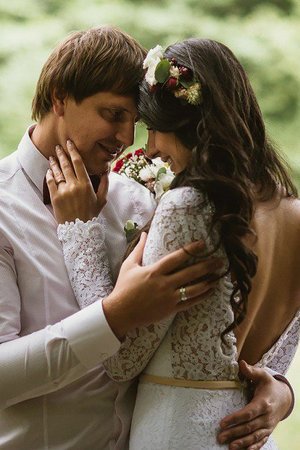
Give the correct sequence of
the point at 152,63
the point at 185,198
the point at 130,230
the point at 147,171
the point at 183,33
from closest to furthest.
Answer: the point at 185,198, the point at 152,63, the point at 130,230, the point at 147,171, the point at 183,33

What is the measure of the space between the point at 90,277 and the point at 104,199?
266mm

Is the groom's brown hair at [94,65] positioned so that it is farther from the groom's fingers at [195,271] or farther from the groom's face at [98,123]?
the groom's fingers at [195,271]

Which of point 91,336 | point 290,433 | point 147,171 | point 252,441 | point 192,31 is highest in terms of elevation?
point 147,171

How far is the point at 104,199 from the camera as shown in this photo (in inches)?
96.2

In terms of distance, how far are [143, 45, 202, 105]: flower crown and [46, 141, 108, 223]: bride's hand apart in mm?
294

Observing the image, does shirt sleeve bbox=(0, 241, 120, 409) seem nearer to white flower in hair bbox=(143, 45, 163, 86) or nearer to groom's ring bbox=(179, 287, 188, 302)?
groom's ring bbox=(179, 287, 188, 302)

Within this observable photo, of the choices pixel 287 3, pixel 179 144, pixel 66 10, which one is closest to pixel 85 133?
pixel 179 144

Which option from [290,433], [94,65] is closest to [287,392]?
[94,65]

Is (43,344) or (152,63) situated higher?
(152,63)

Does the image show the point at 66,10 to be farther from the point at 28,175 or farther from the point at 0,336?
the point at 0,336

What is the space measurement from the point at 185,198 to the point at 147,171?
60 centimetres

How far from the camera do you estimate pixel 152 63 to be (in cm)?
225

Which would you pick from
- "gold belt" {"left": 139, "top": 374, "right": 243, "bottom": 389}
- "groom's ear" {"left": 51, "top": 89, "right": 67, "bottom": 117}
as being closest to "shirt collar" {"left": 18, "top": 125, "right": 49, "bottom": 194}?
"groom's ear" {"left": 51, "top": 89, "right": 67, "bottom": 117}

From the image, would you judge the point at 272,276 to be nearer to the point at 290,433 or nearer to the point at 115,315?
the point at 115,315
